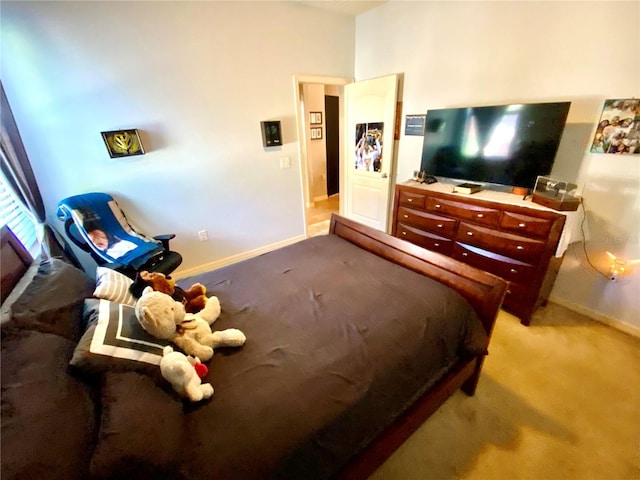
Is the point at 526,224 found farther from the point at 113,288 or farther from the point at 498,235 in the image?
the point at 113,288

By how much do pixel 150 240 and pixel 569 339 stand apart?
11.3ft

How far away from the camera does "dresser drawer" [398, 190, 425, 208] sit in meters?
2.58

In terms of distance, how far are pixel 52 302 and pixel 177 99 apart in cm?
219

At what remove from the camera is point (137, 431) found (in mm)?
722

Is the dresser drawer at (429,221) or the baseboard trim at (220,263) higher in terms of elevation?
the dresser drawer at (429,221)

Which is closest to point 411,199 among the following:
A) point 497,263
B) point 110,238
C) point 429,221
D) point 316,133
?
point 429,221

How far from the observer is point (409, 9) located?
9.04 feet

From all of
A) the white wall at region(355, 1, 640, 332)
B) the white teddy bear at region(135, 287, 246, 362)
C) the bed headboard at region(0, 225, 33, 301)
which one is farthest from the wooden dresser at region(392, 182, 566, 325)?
the bed headboard at region(0, 225, 33, 301)

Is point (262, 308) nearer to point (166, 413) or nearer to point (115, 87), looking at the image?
point (166, 413)

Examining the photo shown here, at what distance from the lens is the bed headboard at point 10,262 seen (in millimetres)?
1112

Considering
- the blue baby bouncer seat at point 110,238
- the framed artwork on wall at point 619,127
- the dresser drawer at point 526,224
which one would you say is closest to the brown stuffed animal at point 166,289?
the blue baby bouncer seat at point 110,238

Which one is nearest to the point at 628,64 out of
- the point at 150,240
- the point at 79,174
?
the point at 150,240

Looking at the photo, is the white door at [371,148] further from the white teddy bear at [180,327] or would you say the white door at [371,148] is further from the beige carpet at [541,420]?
the white teddy bear at [180,327]

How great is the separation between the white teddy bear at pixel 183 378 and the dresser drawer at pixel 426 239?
2.24 meters
